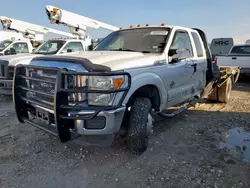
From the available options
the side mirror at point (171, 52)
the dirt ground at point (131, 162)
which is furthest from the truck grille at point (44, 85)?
the side mirror at point (171, 52)

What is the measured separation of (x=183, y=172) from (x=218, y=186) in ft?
1.50

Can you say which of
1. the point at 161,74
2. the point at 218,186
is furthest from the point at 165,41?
the point at 218,186

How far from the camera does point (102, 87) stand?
2902mm

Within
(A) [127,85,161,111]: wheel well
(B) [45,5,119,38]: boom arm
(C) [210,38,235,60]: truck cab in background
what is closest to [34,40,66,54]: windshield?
(B) [45,5,119,38]: boom arm

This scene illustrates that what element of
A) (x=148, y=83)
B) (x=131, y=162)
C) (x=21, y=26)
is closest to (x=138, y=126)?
(x=131, y=162)

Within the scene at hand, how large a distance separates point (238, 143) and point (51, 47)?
6978 millimetres

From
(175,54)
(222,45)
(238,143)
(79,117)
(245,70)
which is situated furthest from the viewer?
(222,45)

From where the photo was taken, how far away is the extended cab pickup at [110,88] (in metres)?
2.88

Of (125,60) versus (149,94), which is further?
(149,94)

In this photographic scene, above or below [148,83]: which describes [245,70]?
below

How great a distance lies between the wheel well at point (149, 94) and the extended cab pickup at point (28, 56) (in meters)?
4.16

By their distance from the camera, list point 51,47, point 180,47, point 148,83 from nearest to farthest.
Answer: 1. point 148,83
2. point 180,47
3. point 51,47

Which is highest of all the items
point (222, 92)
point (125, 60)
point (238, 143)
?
point (125, 60)

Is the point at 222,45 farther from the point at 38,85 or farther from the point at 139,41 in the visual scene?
the point at 38,85
